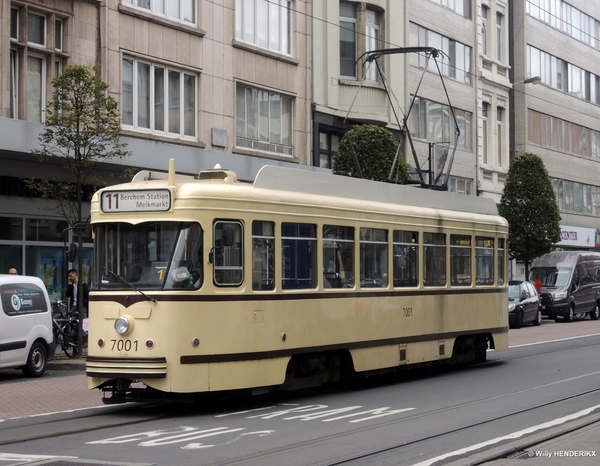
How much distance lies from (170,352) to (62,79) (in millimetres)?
9318

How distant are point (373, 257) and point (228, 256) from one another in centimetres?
315

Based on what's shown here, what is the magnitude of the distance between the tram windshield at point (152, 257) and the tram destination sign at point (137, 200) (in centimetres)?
18

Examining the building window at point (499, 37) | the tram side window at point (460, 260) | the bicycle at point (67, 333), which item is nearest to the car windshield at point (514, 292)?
the tram side window at point (460, 260)

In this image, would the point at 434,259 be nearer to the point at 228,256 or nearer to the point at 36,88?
the point at 228,256

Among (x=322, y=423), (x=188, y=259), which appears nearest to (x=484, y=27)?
(x=188, y=259)

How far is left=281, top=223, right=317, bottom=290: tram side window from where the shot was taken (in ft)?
41.8

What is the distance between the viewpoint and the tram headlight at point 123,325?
11.6 meters

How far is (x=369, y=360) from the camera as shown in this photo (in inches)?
562

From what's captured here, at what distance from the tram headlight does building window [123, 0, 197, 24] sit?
49.0 feet

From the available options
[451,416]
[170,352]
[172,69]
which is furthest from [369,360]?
[172,69]

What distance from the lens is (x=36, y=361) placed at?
17.8 meters

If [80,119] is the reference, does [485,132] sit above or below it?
above

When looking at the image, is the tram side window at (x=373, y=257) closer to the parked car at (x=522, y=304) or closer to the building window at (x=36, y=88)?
the building window at (x=36, y=88)

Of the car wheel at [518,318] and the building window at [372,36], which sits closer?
the car wheel at [518,318]
